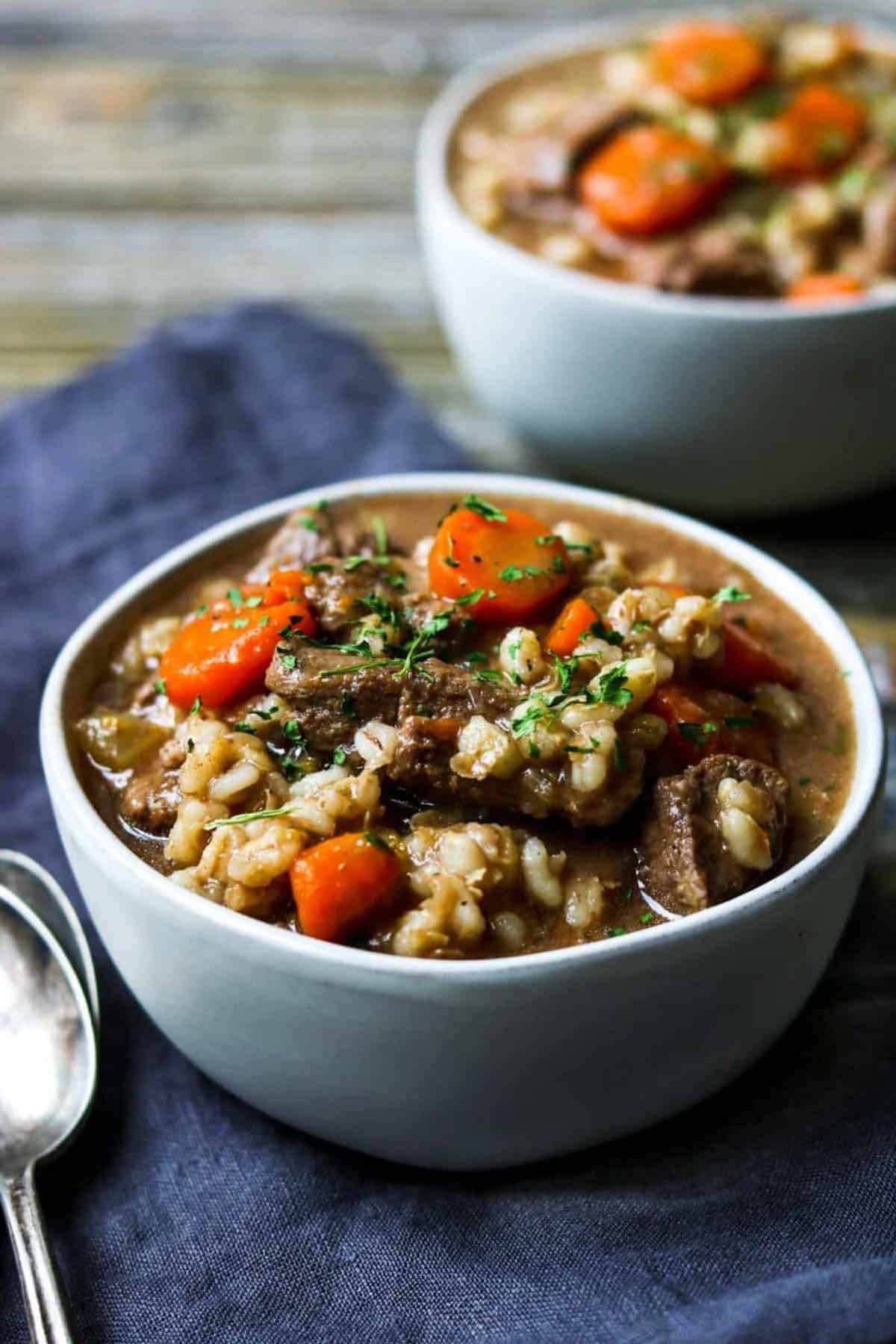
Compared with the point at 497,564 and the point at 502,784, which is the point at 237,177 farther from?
the point at 502,784

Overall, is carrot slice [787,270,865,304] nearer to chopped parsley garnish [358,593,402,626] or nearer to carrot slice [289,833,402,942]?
chopped parsley garnish [358,593,402,626]

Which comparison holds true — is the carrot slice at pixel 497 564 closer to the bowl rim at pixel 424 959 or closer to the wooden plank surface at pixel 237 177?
the bowl rim at pixel 424 959

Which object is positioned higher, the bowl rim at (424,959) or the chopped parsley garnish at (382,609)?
the chopped parsley garnish at (382,609)

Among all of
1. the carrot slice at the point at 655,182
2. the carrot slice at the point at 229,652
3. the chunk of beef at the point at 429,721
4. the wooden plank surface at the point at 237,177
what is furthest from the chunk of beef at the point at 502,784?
the carrot slice at the point at 655,182

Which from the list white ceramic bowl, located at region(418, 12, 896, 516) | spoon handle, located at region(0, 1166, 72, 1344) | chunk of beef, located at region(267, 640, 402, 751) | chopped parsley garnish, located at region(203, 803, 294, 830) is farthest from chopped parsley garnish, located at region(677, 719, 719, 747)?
white ceramic bowl, located at region(418, 12, 896, 516)

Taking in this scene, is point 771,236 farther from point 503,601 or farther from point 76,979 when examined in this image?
point 76,979

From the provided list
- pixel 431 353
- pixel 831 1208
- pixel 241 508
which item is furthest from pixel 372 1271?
pixel 431 353
